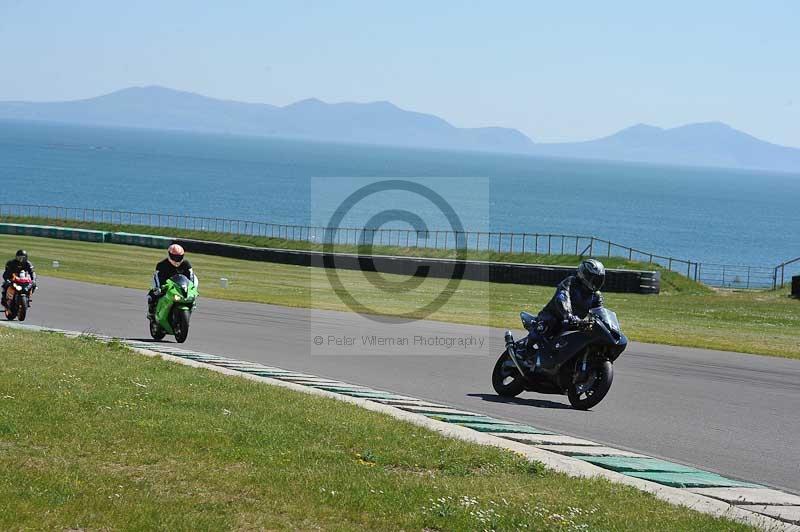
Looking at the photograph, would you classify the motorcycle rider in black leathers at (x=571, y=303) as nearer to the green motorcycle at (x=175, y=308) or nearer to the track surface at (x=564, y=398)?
the track surface at (x=564, y=398)

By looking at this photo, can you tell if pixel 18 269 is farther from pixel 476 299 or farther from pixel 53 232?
pixel 53 232

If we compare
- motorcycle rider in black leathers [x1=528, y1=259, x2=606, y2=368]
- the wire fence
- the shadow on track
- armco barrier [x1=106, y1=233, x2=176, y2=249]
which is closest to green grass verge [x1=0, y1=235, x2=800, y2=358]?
the wire fence

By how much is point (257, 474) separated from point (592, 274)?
6.65 metres

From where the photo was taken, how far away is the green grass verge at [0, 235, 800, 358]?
27.1 meters

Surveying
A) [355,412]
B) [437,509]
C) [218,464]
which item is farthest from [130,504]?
[355,412]

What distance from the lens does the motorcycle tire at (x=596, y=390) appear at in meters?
13.5

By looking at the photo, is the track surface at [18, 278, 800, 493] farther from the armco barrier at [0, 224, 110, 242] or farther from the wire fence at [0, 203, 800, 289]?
the armco barrier at [0, 224, 110, 242]

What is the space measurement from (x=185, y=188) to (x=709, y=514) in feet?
612

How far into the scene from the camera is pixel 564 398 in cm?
1502

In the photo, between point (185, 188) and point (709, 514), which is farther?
point (185, 188)

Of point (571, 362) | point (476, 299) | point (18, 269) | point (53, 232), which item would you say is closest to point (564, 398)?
point (571, 362)

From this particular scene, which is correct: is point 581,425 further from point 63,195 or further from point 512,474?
point 63,195

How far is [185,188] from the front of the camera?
189750 millimetres

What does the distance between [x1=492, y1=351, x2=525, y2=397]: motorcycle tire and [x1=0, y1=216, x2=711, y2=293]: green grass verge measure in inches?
1196
